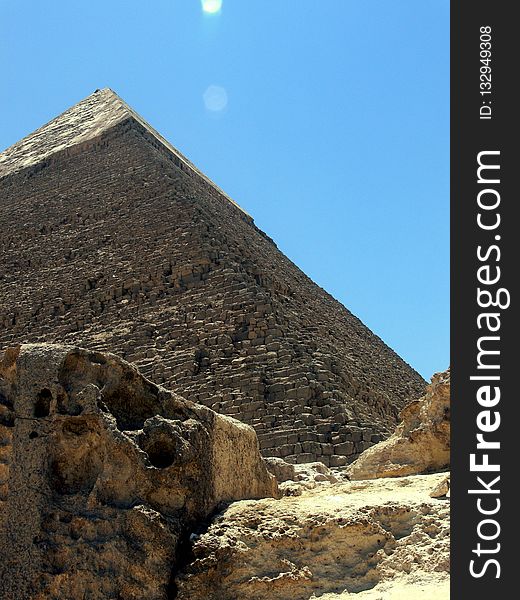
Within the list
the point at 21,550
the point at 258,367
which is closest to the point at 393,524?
the point at 21,550

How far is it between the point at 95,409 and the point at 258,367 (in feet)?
50.0

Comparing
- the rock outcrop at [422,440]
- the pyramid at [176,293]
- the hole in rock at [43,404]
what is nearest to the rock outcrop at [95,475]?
the hole in rock at [43,404]

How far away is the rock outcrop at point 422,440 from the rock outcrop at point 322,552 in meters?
0.88

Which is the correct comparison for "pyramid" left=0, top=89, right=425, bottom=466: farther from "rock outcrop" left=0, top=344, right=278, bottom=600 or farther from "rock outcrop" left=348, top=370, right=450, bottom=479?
"rock outcrop" left=0, top=344, right=278, bottom=600

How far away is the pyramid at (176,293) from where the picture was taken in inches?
663

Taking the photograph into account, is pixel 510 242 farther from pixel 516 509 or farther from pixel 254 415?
pixel 254 415

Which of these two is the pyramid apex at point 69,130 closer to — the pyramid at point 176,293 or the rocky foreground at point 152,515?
the pyramid at point 176,293

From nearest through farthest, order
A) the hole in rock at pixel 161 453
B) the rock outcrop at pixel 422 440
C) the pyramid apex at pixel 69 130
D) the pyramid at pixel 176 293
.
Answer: the hole in rock at pixel 161 453 → the rock outcrop at pixel 422 440 → the pyramid at pixel 176 293 → the pyramid apex at pixel 69 130

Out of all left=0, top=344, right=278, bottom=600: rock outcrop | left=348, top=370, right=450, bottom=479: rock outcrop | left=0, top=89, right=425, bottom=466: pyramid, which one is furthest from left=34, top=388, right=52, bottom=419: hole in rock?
left=0, top=89, right=425, bottom=466: pyramid

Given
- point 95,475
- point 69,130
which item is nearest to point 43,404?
point 95,475

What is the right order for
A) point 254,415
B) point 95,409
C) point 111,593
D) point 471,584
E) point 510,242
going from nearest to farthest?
point 471,584 → point 510,242 → point 111,593 → point 95,409 → point 254,415

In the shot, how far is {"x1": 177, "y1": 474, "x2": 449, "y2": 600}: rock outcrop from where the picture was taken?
214 cm

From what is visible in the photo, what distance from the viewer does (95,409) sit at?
2.42 meters

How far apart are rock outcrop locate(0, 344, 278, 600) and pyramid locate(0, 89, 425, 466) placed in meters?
12.2
